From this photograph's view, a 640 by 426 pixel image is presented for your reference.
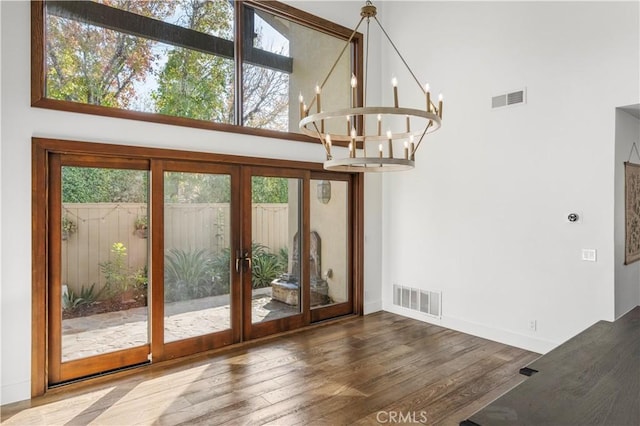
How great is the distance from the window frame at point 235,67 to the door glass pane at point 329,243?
2.59 feet

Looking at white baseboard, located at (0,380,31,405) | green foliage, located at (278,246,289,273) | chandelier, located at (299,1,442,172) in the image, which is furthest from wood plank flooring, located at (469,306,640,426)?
white baseboard, located at (0,380,31,405)

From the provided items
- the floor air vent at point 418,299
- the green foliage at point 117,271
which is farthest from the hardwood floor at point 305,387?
the green foliage at point 117,271

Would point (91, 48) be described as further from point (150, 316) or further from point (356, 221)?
point (356, 221)

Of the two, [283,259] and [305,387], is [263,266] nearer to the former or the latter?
[283,259]

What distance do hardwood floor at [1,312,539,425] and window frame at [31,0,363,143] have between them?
247 centimetres

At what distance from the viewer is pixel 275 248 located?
4953 millimetres

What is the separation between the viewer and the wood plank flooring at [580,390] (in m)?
1.26

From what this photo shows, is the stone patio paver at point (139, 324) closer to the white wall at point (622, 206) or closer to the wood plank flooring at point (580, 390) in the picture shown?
the wood plank flooring at point (580, 390)

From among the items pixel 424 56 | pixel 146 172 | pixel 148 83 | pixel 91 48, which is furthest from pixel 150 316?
pixel 424 56

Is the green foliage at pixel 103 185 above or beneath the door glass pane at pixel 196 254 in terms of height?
above

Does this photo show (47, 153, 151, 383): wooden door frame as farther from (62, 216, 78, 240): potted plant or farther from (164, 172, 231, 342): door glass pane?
(164, 172, 231, 342): door glass pane

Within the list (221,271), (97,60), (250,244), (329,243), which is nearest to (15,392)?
(221,271)

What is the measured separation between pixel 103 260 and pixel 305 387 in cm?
224

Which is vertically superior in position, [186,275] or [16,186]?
[16,186]
